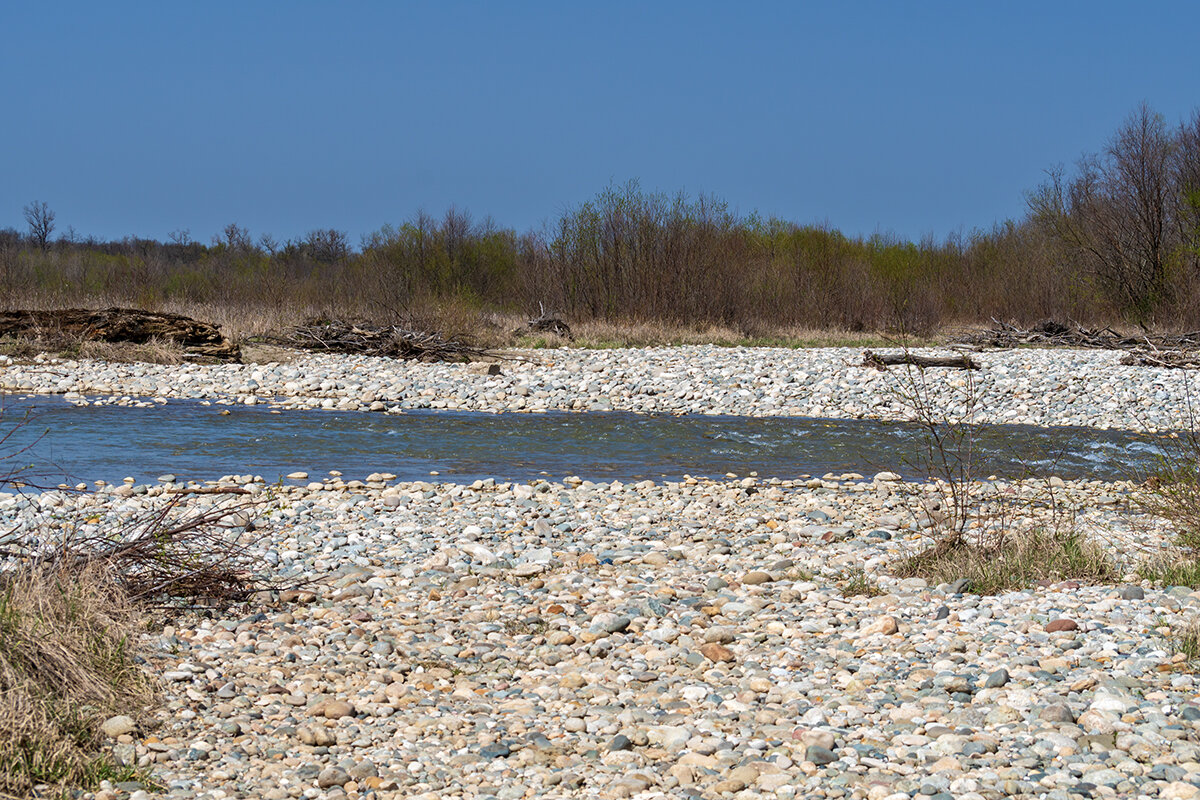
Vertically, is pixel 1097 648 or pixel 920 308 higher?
pixel 920 308

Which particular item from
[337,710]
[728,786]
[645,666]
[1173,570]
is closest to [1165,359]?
[1173,570]

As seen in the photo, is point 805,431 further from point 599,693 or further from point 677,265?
point 677,265

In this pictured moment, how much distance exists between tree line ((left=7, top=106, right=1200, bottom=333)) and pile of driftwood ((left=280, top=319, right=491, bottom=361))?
138 cm

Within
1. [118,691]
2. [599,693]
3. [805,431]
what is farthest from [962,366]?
[118,691]

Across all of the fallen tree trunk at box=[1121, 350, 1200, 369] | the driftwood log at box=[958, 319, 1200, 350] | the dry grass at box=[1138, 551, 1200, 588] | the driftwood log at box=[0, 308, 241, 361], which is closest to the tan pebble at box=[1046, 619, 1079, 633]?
the dry grass at box=[1138, 551, 1200, 588]

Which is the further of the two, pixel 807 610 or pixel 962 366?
pixel 962 366

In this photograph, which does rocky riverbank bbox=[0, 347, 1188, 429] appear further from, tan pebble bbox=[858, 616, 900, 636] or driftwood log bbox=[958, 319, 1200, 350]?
tan pebble bbox=[858, 616, 900, 636]

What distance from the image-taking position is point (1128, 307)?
28.5 meters

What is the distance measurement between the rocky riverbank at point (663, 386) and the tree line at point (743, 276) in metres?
5.40

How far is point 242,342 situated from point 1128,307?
2358cm

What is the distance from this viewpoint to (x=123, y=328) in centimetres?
1972

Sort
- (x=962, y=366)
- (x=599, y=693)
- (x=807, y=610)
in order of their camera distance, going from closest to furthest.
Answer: (x=599, y=693)
(x=807, y=610)
(x=962, y=366)

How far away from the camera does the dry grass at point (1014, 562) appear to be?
17.8 ft

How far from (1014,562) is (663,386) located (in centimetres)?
1154
